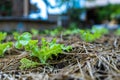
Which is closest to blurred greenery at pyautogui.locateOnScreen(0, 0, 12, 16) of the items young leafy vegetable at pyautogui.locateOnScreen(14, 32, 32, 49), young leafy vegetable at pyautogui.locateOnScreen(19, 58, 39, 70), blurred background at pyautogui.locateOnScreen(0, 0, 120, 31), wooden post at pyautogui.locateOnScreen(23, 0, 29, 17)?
blurred background at pyautogui.locateOnScreen(0, 0, 120, 31)

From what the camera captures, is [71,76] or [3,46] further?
[3,46]

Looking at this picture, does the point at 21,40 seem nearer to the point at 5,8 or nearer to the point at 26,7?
the point at 26,7

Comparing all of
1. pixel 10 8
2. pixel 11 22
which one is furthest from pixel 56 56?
pixel 10 8

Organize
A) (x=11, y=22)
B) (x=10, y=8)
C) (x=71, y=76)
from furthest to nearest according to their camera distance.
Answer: (x=10, y=8) → (x=11, y=22) → (x=71, y=76)

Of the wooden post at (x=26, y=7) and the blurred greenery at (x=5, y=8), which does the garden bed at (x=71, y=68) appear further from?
the blurred greenery at (x=5, y=8)

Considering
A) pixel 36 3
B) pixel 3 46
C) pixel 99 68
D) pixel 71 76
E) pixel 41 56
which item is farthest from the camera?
pixel 36 3

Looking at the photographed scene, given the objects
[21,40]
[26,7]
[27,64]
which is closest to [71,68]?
[27,64]

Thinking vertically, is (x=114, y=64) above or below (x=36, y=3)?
below

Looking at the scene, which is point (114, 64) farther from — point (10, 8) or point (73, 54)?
point (10, 8)

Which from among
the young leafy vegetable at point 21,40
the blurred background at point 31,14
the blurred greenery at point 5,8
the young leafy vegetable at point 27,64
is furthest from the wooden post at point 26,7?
the young leafy vegetable at point 27,64

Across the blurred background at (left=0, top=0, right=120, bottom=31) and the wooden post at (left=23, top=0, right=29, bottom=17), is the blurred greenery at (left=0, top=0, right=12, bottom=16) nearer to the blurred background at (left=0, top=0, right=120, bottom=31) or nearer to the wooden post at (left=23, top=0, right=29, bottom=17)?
the blurred background at (left=0, top=0, right=120, bottom=31)
